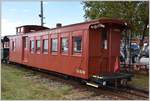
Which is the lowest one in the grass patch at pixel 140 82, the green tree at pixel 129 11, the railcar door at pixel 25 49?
the grass patch at pixel 140 82

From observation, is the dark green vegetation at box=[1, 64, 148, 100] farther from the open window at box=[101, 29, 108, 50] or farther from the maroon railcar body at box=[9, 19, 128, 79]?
the open window at box=[101, 29, 108, 50]

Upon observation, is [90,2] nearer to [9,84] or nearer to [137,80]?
[137,80]

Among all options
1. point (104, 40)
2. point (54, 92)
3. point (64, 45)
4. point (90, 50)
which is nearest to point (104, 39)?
point (104, 40)

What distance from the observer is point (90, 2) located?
70.4ft

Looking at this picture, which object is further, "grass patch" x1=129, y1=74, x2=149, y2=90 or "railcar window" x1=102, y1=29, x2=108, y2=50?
"grass patch" x1=129, y1=74, x2=149, y2=90

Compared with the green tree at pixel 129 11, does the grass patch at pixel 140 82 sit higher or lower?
lower

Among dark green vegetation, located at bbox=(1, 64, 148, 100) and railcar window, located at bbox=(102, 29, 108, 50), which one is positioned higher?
railcar window, located at bbox=(102, 29, 108, 50)

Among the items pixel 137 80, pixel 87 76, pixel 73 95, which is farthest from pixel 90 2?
pixel 73 95

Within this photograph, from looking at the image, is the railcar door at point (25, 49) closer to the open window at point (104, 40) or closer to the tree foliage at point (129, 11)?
the tree foliage at point (129, 11)

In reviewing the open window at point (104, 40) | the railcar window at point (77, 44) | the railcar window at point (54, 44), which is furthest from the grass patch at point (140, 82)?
the railcar window at point (54, 44)

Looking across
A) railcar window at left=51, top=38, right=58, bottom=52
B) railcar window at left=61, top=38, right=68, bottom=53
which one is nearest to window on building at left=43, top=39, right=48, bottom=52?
railcar window at left=51, top=38, right=58, bottom=52

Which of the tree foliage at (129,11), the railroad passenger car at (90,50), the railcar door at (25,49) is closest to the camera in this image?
the railroad passenger car at (90,50)

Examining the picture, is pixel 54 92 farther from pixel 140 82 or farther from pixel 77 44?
pixel 140 82

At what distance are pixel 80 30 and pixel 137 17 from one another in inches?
265
